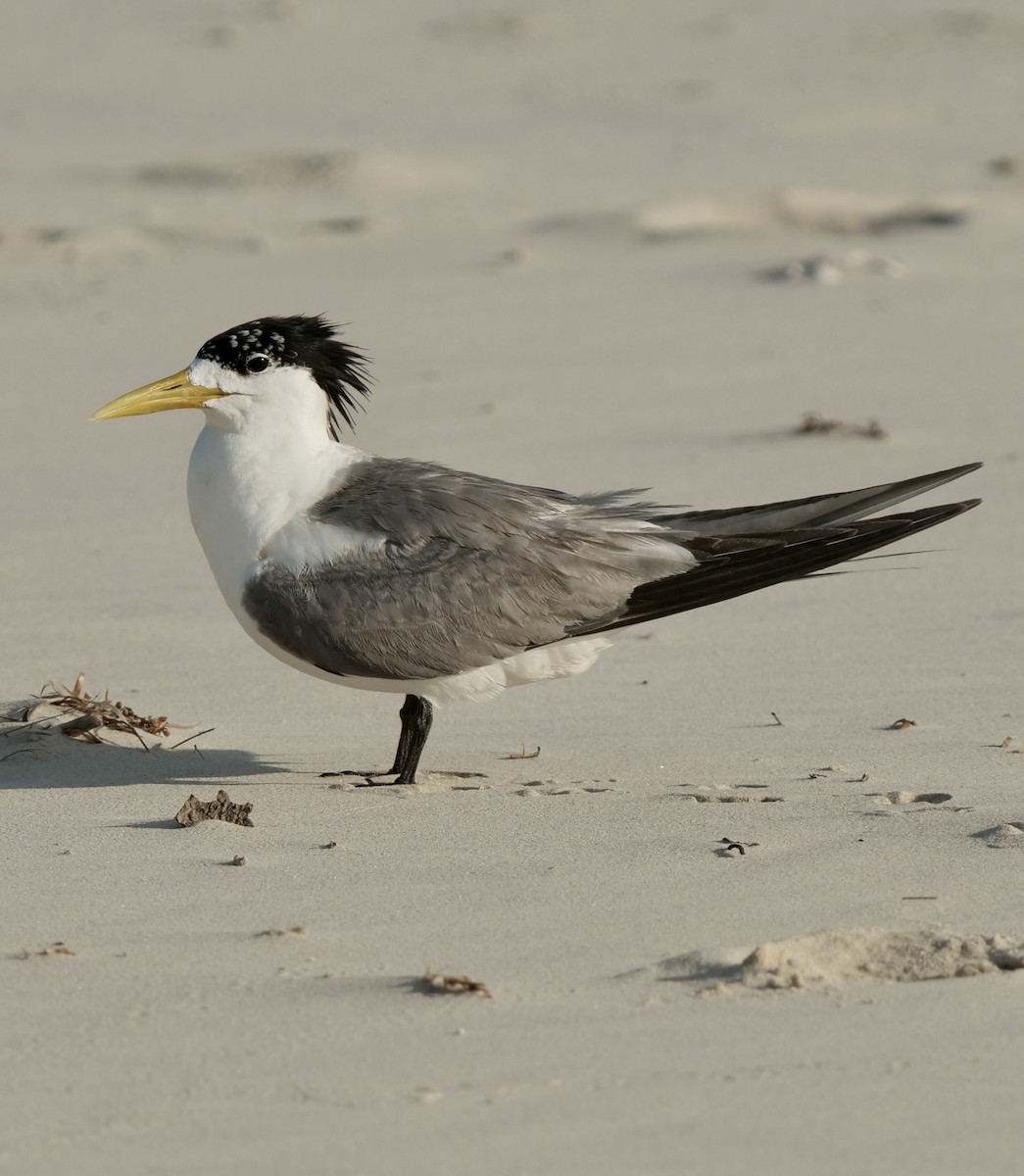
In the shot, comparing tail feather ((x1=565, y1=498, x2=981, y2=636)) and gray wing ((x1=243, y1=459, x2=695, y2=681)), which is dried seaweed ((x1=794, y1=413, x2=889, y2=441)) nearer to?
tail feather ((x1=565, y1=498, x2=981, y2=636))

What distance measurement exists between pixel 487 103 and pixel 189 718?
12.0 m

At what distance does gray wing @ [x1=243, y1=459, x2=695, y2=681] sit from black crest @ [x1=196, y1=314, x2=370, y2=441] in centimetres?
33

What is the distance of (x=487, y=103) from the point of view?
55.0ft

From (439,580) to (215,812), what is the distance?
87 cm

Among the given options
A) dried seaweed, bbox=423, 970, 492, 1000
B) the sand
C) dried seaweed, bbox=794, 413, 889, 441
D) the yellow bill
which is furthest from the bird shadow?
dried seaweed, bbox=794, 413, 889, 441

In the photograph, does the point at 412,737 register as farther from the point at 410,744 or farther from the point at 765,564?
the point at 765,564

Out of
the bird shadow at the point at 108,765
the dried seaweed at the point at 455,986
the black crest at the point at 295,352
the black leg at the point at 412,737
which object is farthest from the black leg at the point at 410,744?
the dried seaweed at the point at 455,986

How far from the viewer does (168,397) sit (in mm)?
5395

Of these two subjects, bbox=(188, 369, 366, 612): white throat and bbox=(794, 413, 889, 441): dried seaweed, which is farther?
bbox=(794, 413, 889, 441): dried seaweed

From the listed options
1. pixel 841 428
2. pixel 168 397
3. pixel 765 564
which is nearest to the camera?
pixel 765 564

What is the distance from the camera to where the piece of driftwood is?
469cm

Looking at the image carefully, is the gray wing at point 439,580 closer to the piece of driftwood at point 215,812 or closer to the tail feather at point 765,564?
the tail feather at point 765,564

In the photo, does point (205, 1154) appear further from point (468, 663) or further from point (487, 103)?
point (487, 103)

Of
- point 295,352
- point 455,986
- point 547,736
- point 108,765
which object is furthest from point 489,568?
point 455,986
